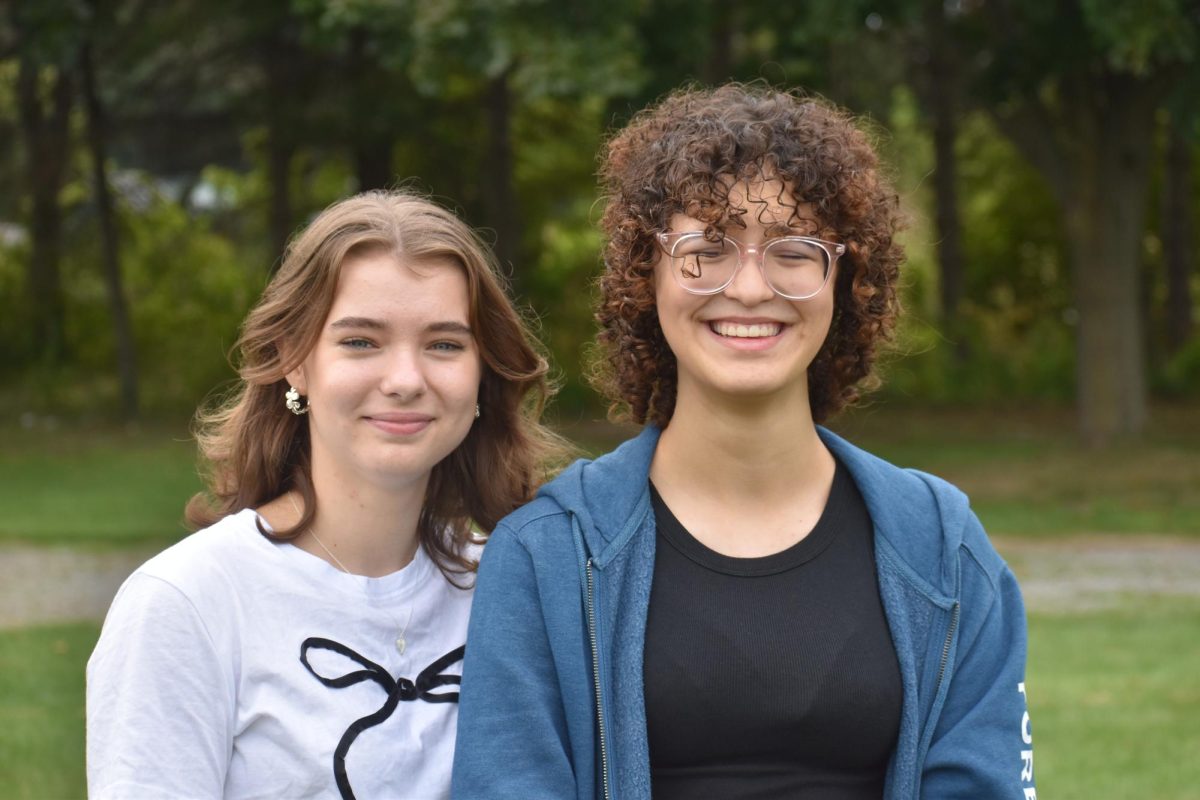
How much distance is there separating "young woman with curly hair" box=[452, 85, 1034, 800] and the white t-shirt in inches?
7.5

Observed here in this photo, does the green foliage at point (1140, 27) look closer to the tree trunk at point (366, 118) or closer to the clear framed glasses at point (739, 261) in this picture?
the tree trunk at point (366, 118)

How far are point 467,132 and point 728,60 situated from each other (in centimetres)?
472

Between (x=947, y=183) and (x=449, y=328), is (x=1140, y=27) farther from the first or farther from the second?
(x=947, y=183)

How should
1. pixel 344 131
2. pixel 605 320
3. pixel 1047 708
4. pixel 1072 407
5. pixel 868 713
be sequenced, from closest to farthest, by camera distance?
pixel 868 713, pixel 605 320, pixel 1047 708, pixel 344 131, pixel 1072 407

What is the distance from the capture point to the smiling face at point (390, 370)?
2.74 m

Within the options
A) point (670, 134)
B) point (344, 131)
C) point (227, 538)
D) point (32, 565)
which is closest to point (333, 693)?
point (227, 538)

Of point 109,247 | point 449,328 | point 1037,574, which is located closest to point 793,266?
point 449,328

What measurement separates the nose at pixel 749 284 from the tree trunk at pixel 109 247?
19890 millimetres

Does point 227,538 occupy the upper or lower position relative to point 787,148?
lower

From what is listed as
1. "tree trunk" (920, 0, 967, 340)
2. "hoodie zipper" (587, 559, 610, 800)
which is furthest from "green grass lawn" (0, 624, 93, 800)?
"tree trunk" (920, 0, 967, 340)

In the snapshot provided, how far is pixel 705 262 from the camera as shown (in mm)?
2648

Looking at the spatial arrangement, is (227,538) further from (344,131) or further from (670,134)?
(344,131)

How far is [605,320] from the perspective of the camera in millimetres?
2953

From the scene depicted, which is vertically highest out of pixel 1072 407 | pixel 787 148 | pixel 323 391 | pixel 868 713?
pixel 787 148
